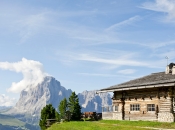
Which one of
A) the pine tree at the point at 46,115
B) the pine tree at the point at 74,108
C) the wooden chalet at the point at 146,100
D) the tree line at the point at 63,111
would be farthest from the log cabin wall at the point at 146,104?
the pine tree at the point at 46,115

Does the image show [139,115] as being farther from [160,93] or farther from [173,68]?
[173,68]

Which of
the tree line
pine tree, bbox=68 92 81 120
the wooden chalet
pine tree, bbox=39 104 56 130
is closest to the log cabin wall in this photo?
the wooden chalet

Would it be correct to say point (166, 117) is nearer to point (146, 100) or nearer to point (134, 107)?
point (146, 100)

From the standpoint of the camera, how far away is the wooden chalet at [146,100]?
32.6m

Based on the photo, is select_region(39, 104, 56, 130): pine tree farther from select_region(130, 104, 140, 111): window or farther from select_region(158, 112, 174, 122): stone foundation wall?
select_region(158, 112, 174, 122): stone foundation wall

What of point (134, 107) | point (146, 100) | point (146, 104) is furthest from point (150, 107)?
point (134, 107)

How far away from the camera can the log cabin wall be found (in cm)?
3275

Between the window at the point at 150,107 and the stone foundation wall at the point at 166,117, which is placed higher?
the window at the point at 150,107

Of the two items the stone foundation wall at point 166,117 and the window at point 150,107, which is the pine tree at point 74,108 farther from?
the stone foundation wall at point 166,117

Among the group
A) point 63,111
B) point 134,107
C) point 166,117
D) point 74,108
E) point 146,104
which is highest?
point 146,104

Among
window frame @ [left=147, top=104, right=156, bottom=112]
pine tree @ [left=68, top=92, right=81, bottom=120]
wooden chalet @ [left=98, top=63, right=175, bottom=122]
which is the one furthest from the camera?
pine tree @ [left=68, top=92, right=81, bottom=120]

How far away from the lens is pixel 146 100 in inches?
1435

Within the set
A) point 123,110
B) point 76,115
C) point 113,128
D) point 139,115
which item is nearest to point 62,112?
point 76,115

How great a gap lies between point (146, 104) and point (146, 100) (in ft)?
1.78
